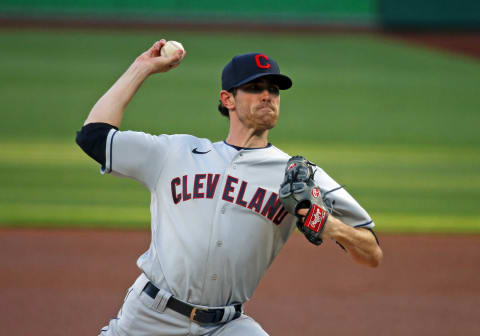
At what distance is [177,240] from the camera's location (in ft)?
11.0

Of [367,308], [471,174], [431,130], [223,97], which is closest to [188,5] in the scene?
[431,130]

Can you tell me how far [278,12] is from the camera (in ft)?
93.3

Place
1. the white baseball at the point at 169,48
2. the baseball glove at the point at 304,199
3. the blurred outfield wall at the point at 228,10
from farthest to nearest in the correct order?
the blurred outfield wall at the point at 228,10 → the white baseball at the point at 169,48 → the baseball glove at the point at 304,199

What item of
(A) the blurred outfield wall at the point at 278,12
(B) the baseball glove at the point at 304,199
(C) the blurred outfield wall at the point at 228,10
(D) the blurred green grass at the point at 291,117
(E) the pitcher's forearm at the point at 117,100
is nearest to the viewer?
(B) the baseball glove at the point at 304,199

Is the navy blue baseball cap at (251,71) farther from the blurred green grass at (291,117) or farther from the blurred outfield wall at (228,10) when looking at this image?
the blurred outfield wall at (228,10)

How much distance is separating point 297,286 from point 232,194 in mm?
3440

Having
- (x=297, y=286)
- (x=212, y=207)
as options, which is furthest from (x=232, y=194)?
(x=297, y=286)

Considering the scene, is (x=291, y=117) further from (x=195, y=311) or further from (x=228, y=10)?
(x=228, y=10)

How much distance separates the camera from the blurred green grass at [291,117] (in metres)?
9.24

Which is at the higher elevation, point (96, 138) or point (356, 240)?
point (96, 138)

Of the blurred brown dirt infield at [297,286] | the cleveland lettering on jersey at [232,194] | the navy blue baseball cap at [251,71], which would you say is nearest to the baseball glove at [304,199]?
the cleveland lettering on jersey at [232,194]

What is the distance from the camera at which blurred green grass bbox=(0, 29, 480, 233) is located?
9.24m

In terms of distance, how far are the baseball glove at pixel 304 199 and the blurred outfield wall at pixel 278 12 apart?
84.1ft

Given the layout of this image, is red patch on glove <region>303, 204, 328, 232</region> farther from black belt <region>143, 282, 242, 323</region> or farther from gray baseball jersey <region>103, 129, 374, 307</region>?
black belt <region>143, 282, 242, 323</region>
